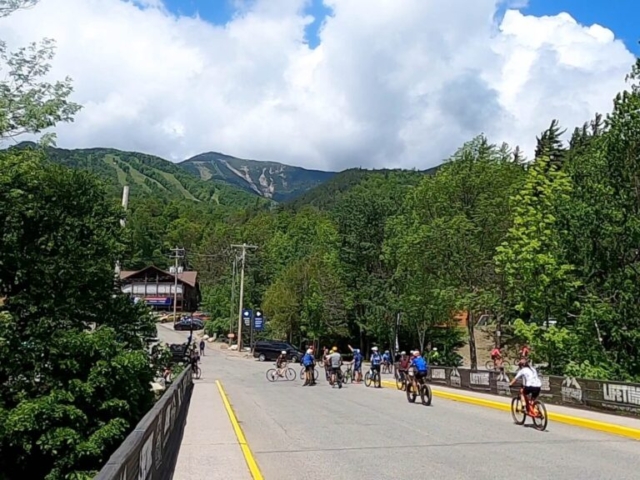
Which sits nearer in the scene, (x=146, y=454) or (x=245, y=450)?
(x=146, y=454)

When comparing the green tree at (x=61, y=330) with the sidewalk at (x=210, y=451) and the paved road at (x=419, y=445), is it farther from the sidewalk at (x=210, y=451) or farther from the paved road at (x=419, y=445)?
the paved road at (x=419, y=445)

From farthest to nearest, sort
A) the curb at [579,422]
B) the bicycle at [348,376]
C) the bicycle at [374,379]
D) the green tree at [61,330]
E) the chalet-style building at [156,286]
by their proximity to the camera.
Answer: the chalet-style building at [156,286] < the bicycle at [348,376] < the bicycle at [374,379] < the green tree at [61,330] < the curb at [579,422]

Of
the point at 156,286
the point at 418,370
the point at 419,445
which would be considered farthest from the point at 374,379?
the point at 156,286

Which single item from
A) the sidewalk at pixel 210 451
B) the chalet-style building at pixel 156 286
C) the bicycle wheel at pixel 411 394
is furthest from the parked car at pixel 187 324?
the sidewalk at pixel 210 451

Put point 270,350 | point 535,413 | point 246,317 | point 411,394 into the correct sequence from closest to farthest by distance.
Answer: point 535,413 → point 411,394 → point 270,350 → point 246,317

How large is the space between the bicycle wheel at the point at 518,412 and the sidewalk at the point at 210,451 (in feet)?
21.7

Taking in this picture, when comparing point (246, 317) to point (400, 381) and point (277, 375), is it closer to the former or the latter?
point (277, 375)

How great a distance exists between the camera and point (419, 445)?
12.5 m

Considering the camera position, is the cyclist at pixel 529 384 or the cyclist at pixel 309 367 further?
the cyclist at pixel 309 367

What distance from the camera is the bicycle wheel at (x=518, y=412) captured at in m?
15.9

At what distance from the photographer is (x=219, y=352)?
71.4 metres

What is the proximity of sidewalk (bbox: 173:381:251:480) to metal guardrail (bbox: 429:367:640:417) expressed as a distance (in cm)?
992

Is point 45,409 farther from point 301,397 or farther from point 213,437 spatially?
point 301,397

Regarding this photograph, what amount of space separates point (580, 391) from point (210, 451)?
40.2 ft
